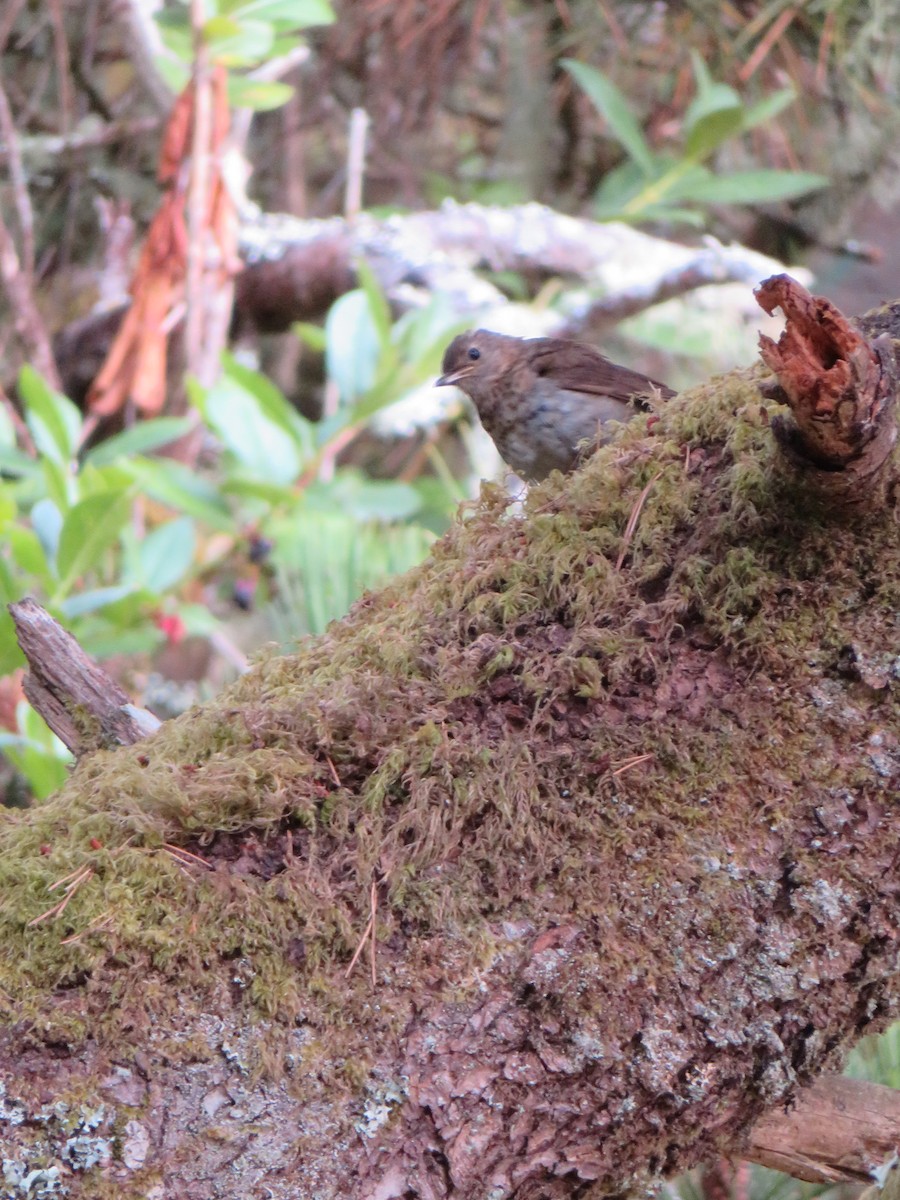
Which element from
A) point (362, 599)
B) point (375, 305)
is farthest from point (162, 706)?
point (362, 599)

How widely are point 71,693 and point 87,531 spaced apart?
722 mm

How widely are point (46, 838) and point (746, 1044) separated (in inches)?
26.3

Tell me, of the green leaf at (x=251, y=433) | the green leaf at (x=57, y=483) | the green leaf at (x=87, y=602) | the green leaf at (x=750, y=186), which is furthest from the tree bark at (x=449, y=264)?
the green leaf at (x=87, y=602)

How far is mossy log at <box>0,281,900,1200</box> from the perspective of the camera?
0.97 m

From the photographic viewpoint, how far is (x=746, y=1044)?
1.03 metres

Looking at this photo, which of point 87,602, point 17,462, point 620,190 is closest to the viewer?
point 87,602

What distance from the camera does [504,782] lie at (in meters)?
A: 1.12

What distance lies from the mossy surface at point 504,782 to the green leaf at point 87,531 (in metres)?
0.85

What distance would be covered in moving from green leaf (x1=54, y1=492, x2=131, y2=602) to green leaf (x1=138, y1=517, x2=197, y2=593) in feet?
0.92

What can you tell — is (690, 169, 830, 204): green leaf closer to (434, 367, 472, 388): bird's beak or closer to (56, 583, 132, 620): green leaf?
(434, 367, 472, 388): bird's beak

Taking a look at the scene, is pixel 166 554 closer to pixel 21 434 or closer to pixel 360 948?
pixel 21 434

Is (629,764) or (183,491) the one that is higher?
(629,764)

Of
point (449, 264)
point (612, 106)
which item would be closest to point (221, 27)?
point (449, 264)

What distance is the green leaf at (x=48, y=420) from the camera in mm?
2344
